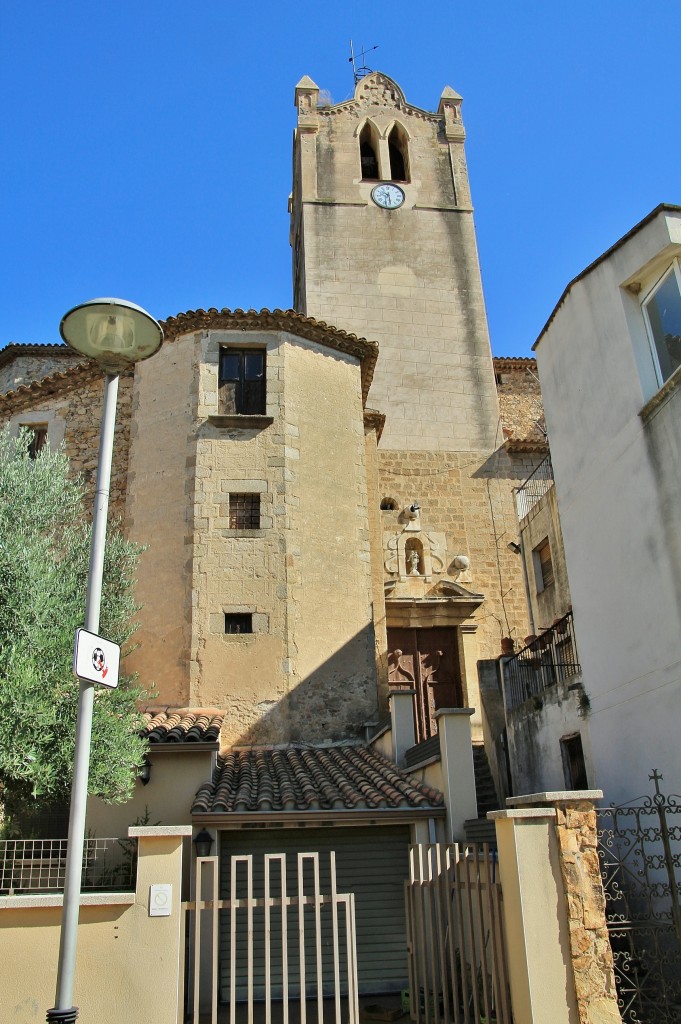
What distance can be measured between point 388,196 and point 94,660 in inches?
864

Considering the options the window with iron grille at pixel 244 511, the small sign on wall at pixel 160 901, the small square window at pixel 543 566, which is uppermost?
the window with iron grille at pixel 244 511

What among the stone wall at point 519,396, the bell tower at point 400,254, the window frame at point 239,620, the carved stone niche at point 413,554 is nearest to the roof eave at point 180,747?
the window frame at point 239,620

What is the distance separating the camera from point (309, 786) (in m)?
12.2

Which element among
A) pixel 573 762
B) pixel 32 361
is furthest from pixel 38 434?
pixel 573 762

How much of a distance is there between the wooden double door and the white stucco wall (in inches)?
Result: 270

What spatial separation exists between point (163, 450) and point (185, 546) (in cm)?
238

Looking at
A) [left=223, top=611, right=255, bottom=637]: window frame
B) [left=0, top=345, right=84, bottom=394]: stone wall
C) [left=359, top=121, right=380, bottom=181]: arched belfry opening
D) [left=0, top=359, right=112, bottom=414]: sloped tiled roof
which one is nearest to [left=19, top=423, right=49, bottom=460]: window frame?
[left=0, top=359, right=112, bottom=414]: sloped tiled roof

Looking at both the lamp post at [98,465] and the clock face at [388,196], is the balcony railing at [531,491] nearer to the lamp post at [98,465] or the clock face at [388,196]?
the clock face at [388,196]

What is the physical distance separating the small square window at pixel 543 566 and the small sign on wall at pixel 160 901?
12458mm

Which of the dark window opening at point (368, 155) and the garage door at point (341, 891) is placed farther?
the dark window opening at point (368, 155)

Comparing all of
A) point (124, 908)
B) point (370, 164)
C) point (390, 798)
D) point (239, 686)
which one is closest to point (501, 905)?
point (124, 908)

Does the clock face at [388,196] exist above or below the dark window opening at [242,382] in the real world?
above

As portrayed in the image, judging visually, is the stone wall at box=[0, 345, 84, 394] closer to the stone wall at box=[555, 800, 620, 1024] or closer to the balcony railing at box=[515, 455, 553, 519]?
the balcony railing at box=[515, 455, 553, 519]

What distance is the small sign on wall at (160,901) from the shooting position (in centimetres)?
706
